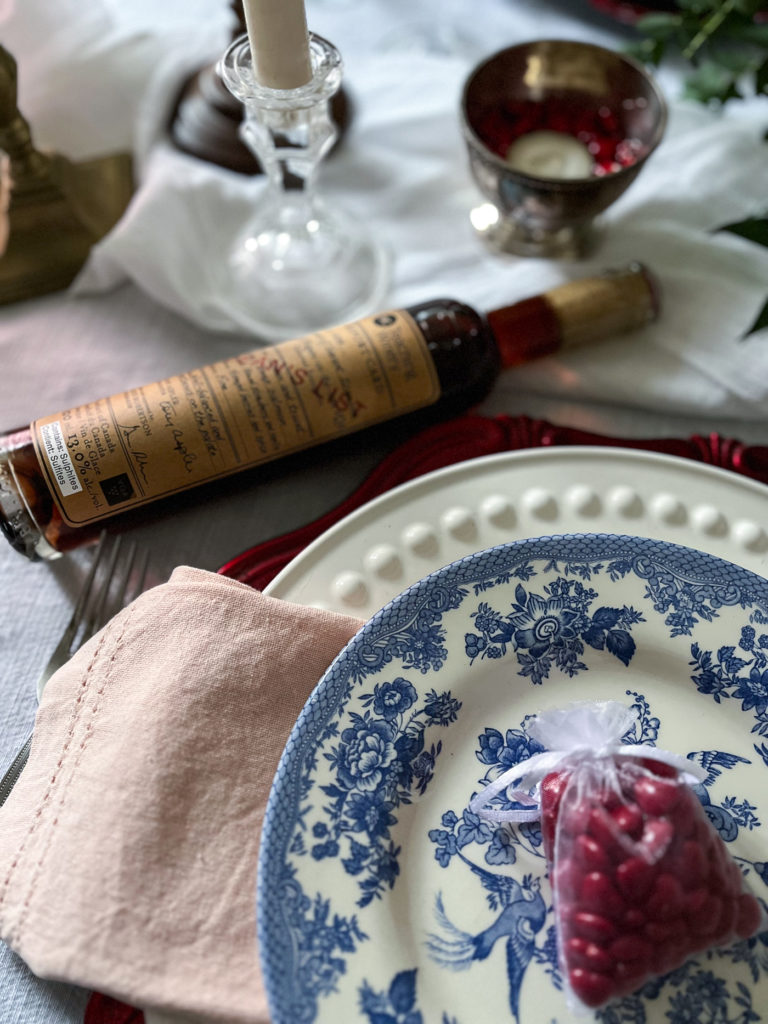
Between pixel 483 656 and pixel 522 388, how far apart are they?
0.23 m

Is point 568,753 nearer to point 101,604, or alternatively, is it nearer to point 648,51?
point 101,604

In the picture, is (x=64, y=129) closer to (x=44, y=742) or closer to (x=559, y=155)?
(x=559, y=155)

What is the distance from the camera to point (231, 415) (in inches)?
19.8

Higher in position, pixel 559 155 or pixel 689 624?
pixel 559 155

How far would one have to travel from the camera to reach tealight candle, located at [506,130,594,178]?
608mm

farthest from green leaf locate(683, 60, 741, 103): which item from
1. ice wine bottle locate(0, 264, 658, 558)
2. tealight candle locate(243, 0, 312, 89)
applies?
tealight candle locate(243, 0, 312, 89)

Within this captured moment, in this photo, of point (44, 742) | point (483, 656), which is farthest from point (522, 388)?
point (44, 742)

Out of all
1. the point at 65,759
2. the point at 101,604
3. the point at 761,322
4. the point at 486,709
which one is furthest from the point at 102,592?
the point at 761,322

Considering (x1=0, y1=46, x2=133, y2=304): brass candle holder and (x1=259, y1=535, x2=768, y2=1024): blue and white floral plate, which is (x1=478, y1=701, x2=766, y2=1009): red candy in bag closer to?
(x1=259, y1=535, x2=768, y2=1024): blue and white floral plate

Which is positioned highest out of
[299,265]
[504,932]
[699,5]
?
[699,5]

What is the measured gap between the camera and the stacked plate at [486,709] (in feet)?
1.20

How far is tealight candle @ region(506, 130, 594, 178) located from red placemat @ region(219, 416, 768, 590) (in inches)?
7.2

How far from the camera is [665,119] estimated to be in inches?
22.7

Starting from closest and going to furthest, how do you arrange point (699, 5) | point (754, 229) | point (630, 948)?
point (630, 948), point (754, 229), point (699, 5)
